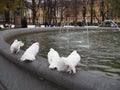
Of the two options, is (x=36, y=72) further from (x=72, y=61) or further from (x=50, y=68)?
(x=72, y=61)

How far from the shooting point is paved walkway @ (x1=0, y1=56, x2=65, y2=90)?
5.10 meters

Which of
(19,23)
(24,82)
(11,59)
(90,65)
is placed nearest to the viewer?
(24,82)

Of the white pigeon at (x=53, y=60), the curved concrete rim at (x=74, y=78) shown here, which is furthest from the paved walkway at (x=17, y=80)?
the white pigeon at (x=53, y=60)

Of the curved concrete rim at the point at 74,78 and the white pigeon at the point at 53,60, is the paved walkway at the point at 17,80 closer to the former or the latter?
the curved concrete rim at the point at 74,78

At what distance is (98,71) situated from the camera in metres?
7.89

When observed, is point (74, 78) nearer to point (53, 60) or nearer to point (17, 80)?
point (53, 60)

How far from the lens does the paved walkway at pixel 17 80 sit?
5098 mm

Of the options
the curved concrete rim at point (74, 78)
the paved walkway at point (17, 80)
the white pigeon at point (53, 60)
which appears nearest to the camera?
the curved concrete rim at point (74, 78)

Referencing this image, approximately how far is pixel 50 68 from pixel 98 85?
1.26m

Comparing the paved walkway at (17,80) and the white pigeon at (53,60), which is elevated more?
the white pigeon at (53,60)

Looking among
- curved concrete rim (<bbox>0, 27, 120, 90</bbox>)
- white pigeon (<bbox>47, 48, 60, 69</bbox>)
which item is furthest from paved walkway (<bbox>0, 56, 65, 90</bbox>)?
white pigeon (<bbox>47, 48, 60, 69</bbox>)

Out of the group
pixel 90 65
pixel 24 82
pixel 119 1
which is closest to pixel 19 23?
pixel 119 1

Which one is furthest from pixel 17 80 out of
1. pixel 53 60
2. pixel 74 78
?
pixel 74 78

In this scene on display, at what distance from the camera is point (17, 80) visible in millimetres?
6348
